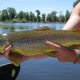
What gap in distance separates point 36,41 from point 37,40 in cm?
2

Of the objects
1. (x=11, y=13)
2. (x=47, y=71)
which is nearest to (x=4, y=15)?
(x=11, y=13)

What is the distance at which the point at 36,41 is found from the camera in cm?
409

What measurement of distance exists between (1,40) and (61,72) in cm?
995

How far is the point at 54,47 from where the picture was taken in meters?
4.01

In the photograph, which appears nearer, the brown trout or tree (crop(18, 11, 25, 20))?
the brown trout

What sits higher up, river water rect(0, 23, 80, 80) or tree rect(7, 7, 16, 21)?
river water rect(0, 23, 80, 80)

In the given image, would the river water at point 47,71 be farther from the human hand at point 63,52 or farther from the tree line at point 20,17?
the tree line at point 20,17

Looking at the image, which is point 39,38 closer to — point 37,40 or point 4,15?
point 37,40

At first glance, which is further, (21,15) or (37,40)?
(21,15)

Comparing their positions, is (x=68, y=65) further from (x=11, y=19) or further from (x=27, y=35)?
(x=11, y=19)

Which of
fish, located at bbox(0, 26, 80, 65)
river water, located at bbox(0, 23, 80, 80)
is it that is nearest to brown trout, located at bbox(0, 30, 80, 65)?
fish, located at bbox(0, 26, 80, 65)

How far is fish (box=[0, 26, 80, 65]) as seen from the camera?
4.00 meters

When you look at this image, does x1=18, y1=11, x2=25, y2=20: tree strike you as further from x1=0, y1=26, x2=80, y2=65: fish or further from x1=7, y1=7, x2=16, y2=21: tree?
x1=0, y1=26, x2=80, y2=65: fish

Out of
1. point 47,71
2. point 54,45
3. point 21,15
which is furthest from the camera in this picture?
point 21,15
